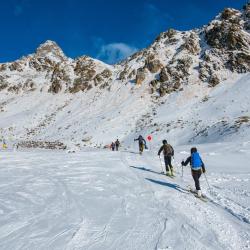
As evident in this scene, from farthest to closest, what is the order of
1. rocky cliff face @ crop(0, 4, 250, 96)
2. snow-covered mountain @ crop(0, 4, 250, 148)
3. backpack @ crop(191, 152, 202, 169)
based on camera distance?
rocky cliff face @ crop(0, 4, 250, 96) < snow-covered mountain @ crop(0, 4, 250, 148) < backpack @ crop(191, 152, 202, 169)

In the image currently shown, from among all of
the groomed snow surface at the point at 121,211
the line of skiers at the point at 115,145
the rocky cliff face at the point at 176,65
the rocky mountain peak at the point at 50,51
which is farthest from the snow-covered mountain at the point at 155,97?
the rocky mountain peak at the point at 50,51

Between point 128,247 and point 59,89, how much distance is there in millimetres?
74236

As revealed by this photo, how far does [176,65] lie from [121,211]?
55338 millimetres

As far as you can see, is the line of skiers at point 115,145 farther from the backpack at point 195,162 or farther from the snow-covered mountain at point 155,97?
the backpack at point 195,162

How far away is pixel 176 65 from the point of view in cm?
6253

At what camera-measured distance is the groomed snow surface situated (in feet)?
24.5

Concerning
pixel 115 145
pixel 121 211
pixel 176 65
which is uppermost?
pixel 176 65

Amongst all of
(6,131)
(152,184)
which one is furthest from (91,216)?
(6,131)

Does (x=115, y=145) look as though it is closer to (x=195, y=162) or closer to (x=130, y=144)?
(x=130, y=144)

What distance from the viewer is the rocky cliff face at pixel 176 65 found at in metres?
59.3

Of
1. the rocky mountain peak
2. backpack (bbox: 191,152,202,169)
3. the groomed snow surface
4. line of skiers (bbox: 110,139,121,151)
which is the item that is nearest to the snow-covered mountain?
line of skiers (bbox: 110,139,121,151)

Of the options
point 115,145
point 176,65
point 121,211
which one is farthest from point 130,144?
point 121,211

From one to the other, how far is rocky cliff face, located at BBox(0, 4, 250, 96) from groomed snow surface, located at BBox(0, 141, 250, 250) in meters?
44.4

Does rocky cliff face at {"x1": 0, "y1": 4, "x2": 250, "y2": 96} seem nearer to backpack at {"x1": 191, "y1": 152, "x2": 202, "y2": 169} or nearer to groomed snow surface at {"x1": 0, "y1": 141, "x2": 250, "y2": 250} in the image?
groomed snow surface at {"x1": 0, "y1": 141, "x2": 250, "y2": 250}
